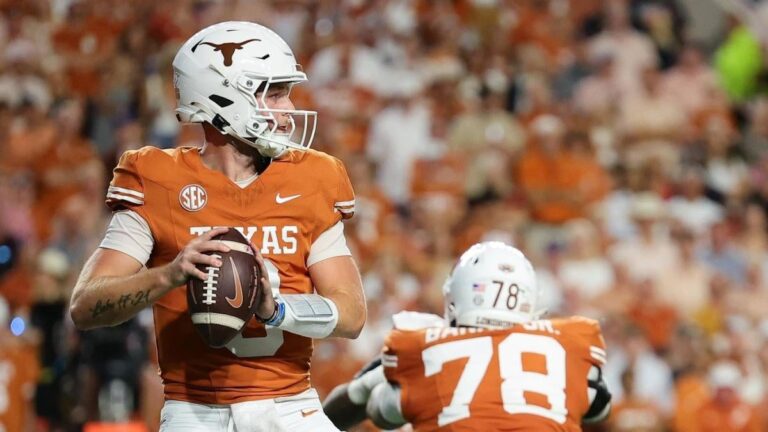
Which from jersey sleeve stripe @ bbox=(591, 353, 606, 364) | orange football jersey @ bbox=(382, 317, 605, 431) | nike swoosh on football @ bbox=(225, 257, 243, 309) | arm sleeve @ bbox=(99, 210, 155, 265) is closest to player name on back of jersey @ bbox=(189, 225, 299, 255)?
arm sleeve @ bbox=(99, 210, 155, 265)

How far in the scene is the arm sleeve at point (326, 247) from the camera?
444 centimetres

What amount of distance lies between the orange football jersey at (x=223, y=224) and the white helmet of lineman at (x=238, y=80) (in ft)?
0.44

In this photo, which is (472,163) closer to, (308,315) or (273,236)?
(273,236)

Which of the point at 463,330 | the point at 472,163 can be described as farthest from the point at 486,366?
the point at 472,163

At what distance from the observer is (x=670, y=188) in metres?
12.4

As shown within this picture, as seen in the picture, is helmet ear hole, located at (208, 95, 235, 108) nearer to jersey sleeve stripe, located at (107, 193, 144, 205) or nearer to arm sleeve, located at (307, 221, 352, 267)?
jersey sleeve stripe, located at (107, 193, 144, 205)

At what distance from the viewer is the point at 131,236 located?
4.32m

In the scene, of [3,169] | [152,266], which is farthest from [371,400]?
[3,169]

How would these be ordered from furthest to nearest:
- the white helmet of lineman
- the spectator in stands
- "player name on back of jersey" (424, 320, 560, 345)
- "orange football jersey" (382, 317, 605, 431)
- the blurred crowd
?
the blurred crowd → the spectator in stands → "player name on back of jersey" (424, 320, 560, 345) → "orange football jersey" (382, 317, 605, 431) → the white helmet of lineman

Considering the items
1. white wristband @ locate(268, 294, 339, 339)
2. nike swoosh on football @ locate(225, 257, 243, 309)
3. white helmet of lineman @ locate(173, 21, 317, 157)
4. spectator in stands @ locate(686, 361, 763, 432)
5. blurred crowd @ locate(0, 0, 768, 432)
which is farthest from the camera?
blurred crowd @ locate(0, 0, 768, 432)

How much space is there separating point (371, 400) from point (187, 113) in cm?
150

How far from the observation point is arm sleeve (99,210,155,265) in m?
4.31

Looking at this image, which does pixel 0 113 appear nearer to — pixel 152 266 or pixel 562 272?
pixel 562 272

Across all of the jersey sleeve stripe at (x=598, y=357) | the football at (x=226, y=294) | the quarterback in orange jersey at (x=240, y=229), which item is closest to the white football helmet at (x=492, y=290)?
the jersey sleeve stripe at (x=598, y=357)
